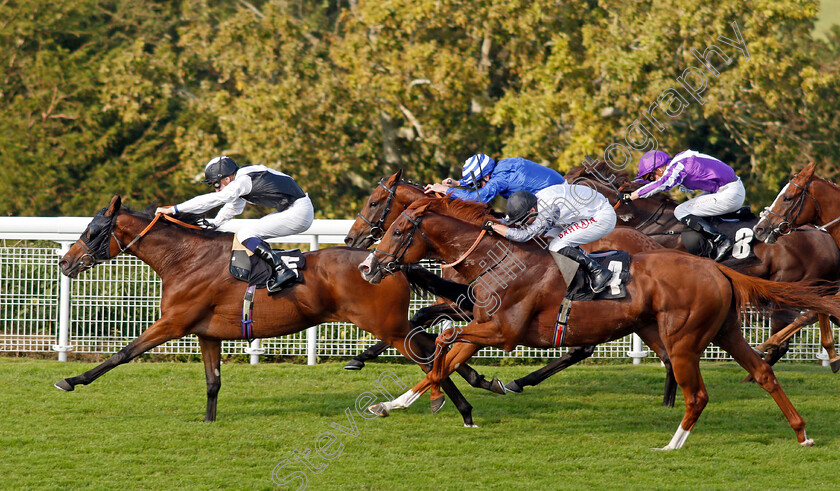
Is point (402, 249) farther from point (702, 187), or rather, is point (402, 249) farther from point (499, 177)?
point (702, 187)

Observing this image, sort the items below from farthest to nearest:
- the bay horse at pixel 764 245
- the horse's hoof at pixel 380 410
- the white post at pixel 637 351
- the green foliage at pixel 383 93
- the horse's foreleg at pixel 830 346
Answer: the green foliage at pixel 383 93 → the white post at pixel 637 351 → the horse's foreleg at pixel 830 346 → the bay horse at pixel 764 245 → the horse's hoof at pixel 380 410

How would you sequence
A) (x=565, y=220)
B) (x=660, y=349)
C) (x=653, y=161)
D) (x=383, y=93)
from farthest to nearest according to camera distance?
(x=383, y=93) → (x=653, y=161) → (x=660, y=349) → (x=565, y=220)

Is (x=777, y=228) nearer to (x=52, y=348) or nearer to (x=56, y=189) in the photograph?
(x=52, y=348)

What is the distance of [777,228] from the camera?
806 cm

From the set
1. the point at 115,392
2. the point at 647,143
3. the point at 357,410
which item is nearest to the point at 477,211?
the point at 357,410

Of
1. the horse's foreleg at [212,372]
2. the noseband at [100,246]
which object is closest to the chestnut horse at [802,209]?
the horse's foreleg at [212,372]

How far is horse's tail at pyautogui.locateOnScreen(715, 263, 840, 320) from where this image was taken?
621cm

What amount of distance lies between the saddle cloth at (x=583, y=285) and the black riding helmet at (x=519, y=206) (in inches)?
14.6

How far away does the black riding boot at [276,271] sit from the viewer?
678 centimetres

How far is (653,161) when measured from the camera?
8484 mm

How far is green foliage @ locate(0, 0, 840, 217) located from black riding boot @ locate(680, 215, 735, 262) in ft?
18.5

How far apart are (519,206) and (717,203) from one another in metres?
2.67

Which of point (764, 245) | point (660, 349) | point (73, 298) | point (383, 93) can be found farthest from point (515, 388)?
point (383, 93)

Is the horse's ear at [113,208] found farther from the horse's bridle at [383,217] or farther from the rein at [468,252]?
the rein at [468,252]
